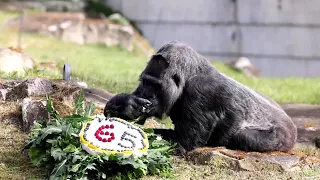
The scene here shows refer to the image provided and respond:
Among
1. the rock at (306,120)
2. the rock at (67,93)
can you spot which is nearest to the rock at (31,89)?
the rock at (67,93)

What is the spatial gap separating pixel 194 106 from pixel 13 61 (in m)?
4.30

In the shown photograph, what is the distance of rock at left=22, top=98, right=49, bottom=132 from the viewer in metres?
5.99

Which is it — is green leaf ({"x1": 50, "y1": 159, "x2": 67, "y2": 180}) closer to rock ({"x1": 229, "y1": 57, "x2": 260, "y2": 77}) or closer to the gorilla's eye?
the gorilla's eye

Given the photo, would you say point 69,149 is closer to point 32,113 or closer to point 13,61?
point 32,113

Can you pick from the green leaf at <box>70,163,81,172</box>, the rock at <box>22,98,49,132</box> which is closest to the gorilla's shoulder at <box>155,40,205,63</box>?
the rock at <box>22,98,49,132</box>

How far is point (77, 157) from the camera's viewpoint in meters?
4.90

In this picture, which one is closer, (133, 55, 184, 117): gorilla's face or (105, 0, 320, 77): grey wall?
(133, 55, 184, 117): gorilla's face

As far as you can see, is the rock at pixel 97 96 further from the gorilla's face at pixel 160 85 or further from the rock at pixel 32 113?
the gorilla's face at pixel 160 85

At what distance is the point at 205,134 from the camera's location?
5.70 m

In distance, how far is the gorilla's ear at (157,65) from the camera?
562 centimetres

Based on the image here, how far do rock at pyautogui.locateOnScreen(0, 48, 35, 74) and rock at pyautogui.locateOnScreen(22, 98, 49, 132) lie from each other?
107 inches

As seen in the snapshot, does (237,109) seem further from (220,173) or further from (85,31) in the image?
(85,31)

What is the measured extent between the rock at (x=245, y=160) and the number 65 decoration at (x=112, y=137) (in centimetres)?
55

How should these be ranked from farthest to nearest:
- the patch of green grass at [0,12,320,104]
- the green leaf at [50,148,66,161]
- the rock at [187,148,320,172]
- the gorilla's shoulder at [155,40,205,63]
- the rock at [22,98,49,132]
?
the patch of green grass at [0,12,320,104] → the rock at [22,98,49,132] → the gorilla's shoulder at [155,40,205,63] → the rock at [187,148,320,172] → the green leaf at [50,148,66,161]
